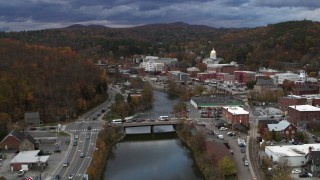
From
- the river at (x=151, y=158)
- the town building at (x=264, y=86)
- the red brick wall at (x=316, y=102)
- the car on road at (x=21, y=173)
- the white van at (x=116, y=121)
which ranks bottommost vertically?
the river at (x=151, y=158)

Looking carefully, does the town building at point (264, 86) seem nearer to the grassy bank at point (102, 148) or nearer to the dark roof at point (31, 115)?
the grassy bank at point (102, 148)

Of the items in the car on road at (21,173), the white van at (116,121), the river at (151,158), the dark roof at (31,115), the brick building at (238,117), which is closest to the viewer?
the car on road at (21,173)

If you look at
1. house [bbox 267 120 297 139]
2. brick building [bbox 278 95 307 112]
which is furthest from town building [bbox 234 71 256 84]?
house [bbox 267 120 297 139]

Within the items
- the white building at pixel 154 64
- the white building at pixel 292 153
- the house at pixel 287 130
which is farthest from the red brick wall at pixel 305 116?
the white building at pixel 154 64

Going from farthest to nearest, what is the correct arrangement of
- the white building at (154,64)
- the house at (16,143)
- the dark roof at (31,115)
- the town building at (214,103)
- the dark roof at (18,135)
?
the white building at (154,64) < the town building at (214,103) < the dark roof at (31,115) < the dark roof at (18,135) < the house at (16,143)

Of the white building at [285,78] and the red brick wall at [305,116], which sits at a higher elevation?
the white building at [285,78]

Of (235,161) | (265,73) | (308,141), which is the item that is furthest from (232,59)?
(235,161)
